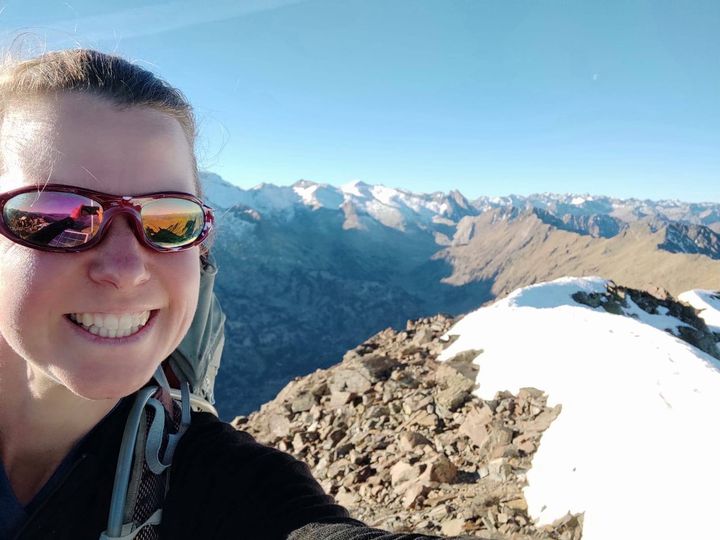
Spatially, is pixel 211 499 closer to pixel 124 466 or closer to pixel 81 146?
pixel 124 466

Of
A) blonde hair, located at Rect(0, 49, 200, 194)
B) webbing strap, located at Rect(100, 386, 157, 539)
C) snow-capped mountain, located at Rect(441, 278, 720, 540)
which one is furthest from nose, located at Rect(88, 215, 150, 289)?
snow-capped mountain, located at Rect(441, 278, 720, 540)

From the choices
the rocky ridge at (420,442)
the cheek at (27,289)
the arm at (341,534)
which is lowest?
the rocky ridge at (420,442)

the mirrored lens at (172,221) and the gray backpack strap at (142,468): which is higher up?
the mirrored lens at (172,221)

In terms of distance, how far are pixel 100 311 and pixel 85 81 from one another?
1.18m

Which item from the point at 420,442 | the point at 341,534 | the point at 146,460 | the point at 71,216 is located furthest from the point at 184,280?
the point at 420,442

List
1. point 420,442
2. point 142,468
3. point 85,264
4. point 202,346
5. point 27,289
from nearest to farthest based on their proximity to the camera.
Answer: point 27,289
point 85,264
point 142,468
point 202,346
point 420,442

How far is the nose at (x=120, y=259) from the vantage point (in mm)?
2031

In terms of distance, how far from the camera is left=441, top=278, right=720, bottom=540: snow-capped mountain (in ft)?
22.3

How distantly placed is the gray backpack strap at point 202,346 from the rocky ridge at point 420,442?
5.44 m

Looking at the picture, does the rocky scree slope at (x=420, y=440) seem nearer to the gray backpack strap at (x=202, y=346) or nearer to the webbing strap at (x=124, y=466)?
the gray backpack strap at (x=202, y=346)

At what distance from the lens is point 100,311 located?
80.3 inches

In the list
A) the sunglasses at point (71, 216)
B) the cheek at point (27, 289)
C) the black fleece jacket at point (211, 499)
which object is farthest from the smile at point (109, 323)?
the black fleece jacket at point (211, 499)

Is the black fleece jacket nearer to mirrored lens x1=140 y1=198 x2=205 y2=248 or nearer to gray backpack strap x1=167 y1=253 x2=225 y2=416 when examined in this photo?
gray backpack strap x1=167 y1=253 x2=225 y2=416

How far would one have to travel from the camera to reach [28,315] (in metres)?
1.93
